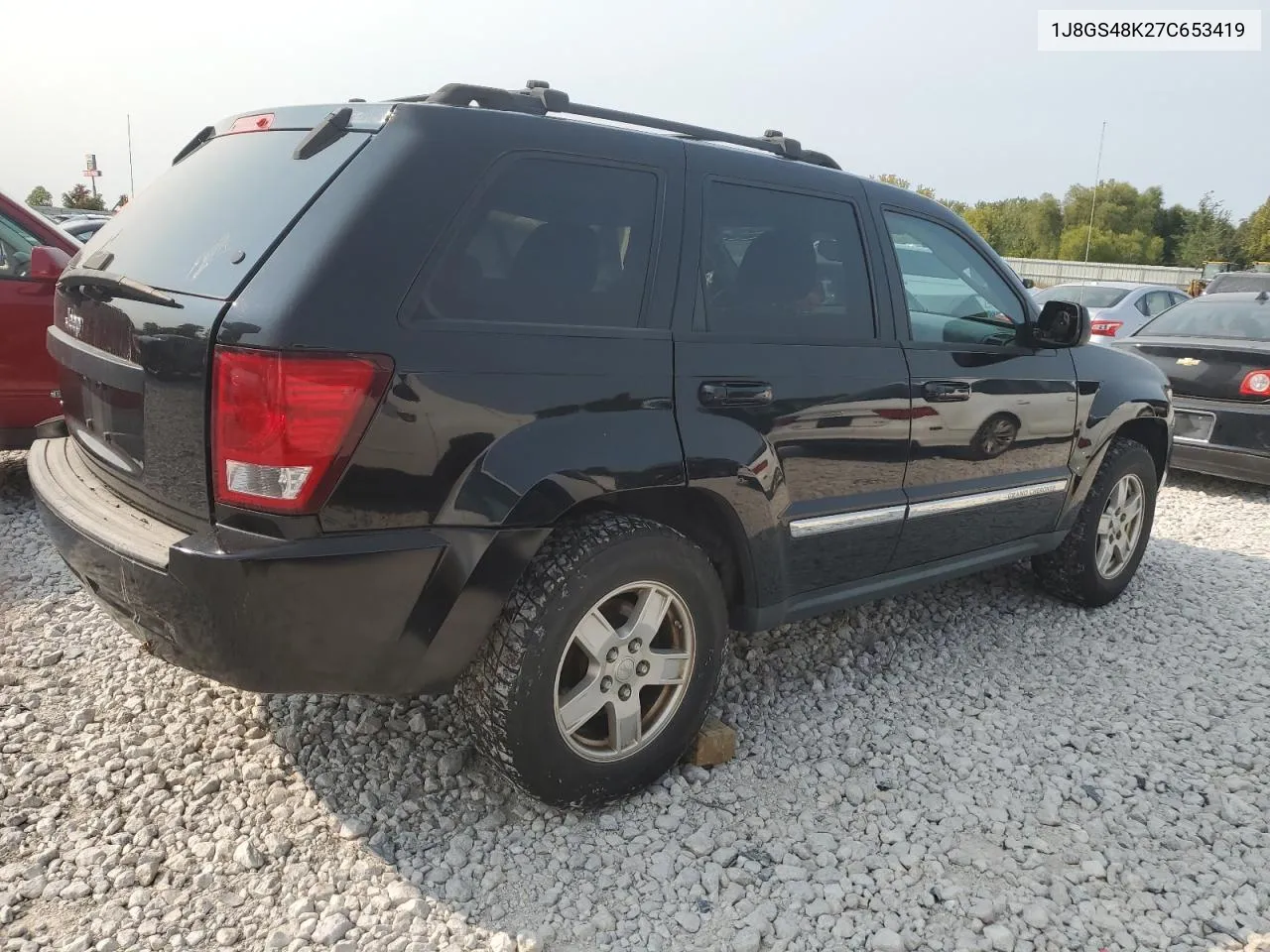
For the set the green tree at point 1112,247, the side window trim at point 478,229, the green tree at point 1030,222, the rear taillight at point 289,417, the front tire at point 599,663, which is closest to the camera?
the rear taillight at point 289,417

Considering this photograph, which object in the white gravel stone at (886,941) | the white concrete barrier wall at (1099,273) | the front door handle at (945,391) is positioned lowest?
the white gravel stone at (886,941)

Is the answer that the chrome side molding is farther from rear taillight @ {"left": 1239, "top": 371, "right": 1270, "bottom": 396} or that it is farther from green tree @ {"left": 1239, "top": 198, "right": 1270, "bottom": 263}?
green tree @ {"left": 1239, "top": 198, "right": 1270, "bottom": 263}

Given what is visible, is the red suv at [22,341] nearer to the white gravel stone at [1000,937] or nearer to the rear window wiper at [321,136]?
the rear window wiper at [321,136]

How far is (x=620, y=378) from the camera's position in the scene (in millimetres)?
2584

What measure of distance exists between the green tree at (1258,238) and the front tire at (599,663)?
68024 millimetres

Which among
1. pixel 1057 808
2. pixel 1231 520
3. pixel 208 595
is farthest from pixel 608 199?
pixel 1231 520

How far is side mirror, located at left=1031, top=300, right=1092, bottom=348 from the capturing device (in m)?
3.86

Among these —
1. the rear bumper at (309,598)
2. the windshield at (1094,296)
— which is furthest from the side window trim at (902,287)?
the windshield at (1094,296)

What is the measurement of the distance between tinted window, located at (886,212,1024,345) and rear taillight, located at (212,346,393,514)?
6.95ft

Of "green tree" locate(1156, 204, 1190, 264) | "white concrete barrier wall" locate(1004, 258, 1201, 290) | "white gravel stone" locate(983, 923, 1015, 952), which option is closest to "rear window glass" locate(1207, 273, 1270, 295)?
"white gravel stone" locate(983, 923, 1015, 952)

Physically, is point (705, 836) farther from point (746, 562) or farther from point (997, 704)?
point (997, 704)

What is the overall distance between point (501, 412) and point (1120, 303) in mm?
12933

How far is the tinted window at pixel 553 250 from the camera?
7.83 feet

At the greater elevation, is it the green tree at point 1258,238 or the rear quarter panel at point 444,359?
the green tree at point 1258,238
